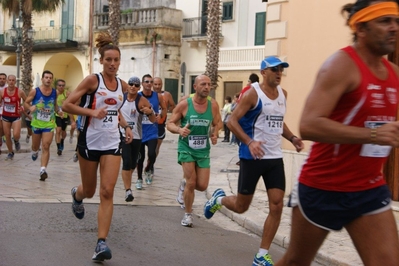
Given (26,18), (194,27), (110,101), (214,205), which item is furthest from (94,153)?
(194,27)

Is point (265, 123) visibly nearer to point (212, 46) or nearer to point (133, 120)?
point (133, 120)

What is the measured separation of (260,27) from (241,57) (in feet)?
5.84

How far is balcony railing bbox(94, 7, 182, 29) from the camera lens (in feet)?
118

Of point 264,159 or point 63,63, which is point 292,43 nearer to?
point 264,159

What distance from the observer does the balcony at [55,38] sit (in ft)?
134

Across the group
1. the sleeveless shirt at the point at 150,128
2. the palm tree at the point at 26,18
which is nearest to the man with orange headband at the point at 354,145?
the sleeveless shirt at the point at 150,128

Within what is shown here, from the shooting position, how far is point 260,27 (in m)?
33.3

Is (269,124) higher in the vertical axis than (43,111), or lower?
higher

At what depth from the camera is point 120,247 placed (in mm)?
7074

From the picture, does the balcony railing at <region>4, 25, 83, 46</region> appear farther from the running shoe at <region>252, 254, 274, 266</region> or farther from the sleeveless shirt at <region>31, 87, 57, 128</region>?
the running shoe at <region>252, 254, 274, 266</region>

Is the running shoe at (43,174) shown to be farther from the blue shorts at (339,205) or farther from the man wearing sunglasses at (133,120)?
the blue shorts at (339,205)

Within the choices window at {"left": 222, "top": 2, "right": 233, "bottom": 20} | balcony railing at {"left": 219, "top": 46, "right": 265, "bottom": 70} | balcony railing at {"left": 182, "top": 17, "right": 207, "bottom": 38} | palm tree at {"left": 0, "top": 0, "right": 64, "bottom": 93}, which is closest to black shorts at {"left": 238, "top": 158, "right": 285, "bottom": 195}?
balcony railing at {"left": 219, "top": 46, "right": 265, "bottom": 70}

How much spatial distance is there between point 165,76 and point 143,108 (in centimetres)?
2602

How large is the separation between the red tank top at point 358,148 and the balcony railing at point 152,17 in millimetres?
32673
